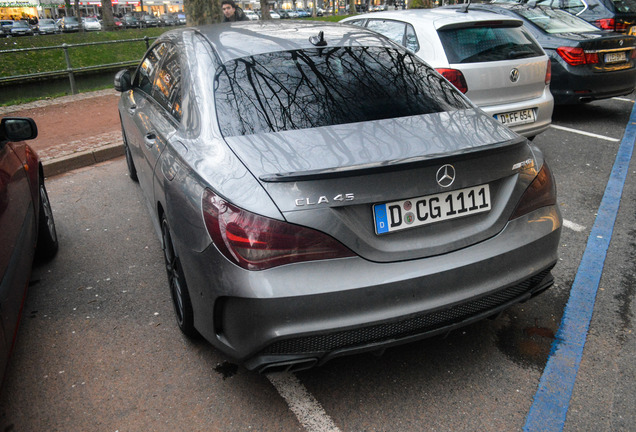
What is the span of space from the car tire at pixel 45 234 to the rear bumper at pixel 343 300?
212cm

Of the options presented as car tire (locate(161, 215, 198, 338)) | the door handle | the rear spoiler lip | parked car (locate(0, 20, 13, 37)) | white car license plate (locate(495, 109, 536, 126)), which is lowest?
parked car (locate(0, 20, 13, 37))

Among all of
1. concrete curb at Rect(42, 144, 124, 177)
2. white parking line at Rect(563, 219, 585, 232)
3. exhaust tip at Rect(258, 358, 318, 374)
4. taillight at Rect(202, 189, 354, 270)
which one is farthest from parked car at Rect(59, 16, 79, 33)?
exhaust tip at Rect(258, 358, 318, 374)

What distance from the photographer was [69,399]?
2.75m

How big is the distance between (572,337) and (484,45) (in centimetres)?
355

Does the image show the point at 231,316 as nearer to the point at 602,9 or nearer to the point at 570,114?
the point at 570,114

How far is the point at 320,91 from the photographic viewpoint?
2918 millimetres

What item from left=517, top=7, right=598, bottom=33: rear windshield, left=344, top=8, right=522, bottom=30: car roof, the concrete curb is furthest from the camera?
left=517, top=7, right=598, bottom=33: rear windshield

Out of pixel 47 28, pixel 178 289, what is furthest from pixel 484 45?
pixel 47 28

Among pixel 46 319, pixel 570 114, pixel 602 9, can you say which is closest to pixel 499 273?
pixel 46 319

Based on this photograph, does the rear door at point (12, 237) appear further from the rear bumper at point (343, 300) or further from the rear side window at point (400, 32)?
the rear side window at point (400, 32)

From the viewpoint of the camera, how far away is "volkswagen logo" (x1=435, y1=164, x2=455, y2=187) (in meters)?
2.36

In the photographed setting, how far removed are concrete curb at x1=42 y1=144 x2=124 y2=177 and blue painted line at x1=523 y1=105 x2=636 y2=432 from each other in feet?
18.3

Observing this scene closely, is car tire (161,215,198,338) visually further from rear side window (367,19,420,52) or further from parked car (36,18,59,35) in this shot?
parked car (36,18,59,35)

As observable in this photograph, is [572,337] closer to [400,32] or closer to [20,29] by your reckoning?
[400,32]
